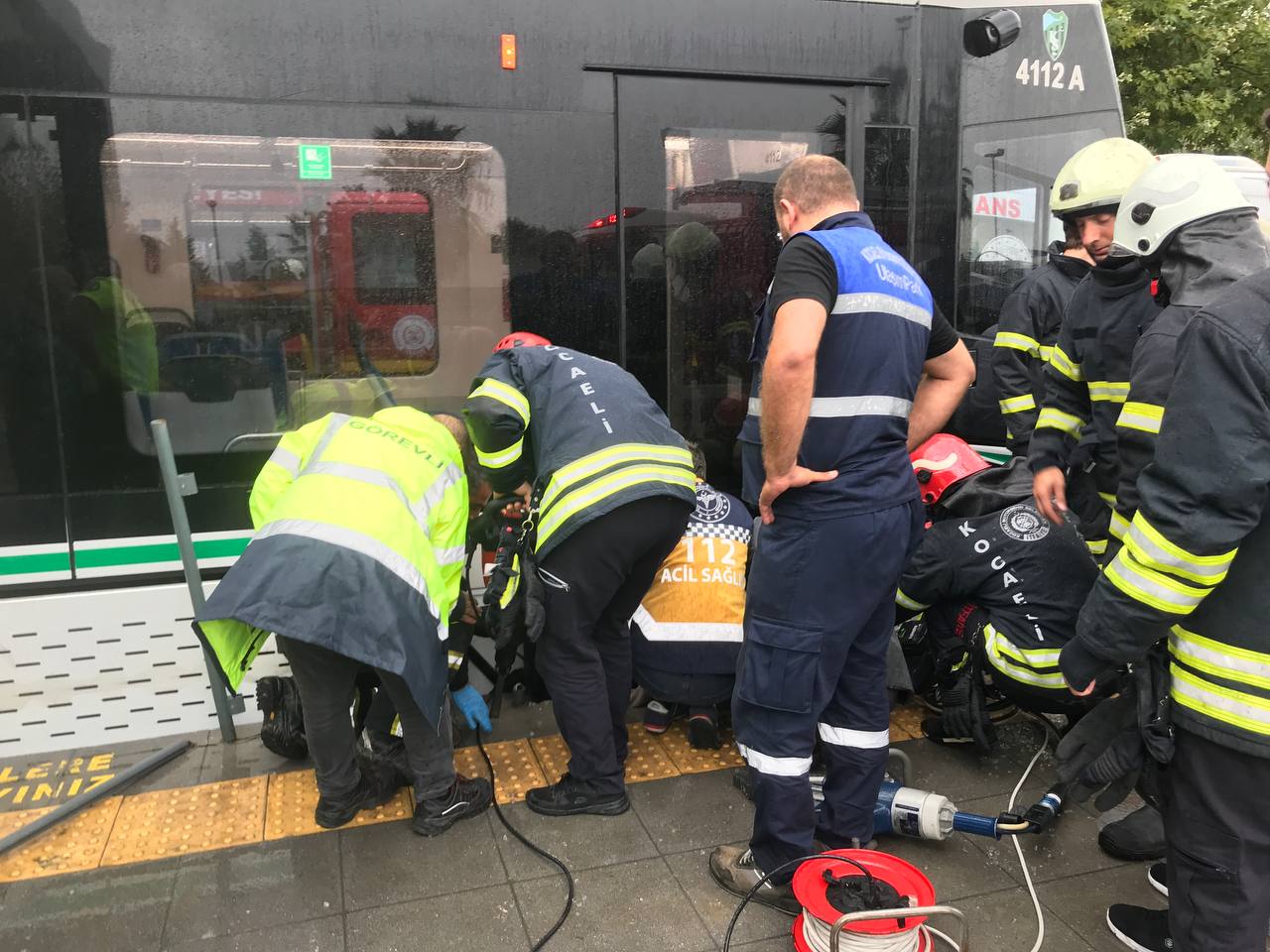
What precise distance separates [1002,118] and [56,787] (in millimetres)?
4511

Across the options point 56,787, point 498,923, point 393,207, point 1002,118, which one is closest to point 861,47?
point 1002,118

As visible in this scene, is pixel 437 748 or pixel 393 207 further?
pixel 393 207

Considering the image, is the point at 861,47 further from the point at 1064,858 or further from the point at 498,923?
the point at 498,923

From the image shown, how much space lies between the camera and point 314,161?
A: 330 cm

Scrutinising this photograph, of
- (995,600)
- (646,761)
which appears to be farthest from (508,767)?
(995,600)

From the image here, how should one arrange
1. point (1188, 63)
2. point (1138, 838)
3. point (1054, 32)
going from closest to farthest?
point (1138, 838) → point (1054, 32) → point (1188, 63)

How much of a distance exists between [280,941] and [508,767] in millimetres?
1061

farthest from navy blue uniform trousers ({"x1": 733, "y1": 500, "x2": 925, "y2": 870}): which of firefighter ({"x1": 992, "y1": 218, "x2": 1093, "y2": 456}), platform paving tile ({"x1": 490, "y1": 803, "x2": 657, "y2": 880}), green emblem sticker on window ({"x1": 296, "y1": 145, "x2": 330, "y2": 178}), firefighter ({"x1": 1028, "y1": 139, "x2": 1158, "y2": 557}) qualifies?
green emblem sticker on window ({"x1": 296, "y1": 145, "x2": 330, "y2": 178})

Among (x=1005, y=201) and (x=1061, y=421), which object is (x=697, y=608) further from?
(x=1005, y=201)

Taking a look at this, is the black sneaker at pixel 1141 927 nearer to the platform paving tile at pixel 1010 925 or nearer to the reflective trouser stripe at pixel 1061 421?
the platform paving tile at pixel 1010 925

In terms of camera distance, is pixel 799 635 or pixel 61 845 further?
pixel 61 845

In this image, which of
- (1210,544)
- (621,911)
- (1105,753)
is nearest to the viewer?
(1210,544)

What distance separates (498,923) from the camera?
2.60 metres

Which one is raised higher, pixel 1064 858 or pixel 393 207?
pixel 393 207
